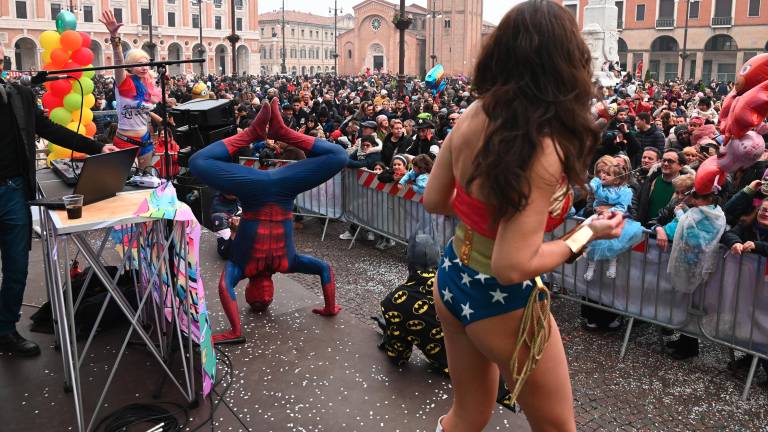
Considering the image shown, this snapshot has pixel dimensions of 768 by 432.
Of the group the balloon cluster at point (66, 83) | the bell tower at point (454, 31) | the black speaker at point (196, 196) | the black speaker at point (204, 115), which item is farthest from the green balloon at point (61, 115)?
the bell tower at point (454, 31)

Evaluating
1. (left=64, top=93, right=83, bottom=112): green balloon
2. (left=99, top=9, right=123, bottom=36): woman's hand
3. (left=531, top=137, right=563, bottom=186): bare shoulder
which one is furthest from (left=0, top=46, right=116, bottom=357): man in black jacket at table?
(left=64, top=93, right=83, bottom=112): green balloon

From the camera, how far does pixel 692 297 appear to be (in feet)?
14.5

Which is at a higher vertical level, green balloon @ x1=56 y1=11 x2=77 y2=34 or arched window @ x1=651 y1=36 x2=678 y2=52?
arched window @ x1=651 y1=36 x2=678 y2=52

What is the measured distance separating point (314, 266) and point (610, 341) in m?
2.39

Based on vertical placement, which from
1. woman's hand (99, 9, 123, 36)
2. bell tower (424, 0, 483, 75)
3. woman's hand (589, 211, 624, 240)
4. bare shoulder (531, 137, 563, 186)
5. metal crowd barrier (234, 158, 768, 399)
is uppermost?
bell tower (424, 0, 483, 75)

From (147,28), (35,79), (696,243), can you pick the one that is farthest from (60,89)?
(147,28)

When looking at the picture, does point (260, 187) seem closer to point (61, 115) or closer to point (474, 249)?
point (474, 249)

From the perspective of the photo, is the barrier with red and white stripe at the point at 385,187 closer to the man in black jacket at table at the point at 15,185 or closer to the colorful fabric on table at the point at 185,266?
the colorful fabric on table at the point at 185,266

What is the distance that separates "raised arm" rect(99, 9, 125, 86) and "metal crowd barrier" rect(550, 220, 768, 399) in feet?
13.9

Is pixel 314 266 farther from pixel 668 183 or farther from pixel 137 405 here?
pixel 668 183

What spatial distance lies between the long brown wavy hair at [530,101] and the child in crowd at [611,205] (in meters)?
3.22

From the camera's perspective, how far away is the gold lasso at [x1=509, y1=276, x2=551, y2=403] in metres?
1.92

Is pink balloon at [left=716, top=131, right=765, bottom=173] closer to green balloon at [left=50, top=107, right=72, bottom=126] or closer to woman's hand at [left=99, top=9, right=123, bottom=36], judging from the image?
woman's hand at [left=99, top=9, right=123, bottom=36]

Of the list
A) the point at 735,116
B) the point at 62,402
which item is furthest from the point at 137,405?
the point at 735,116
